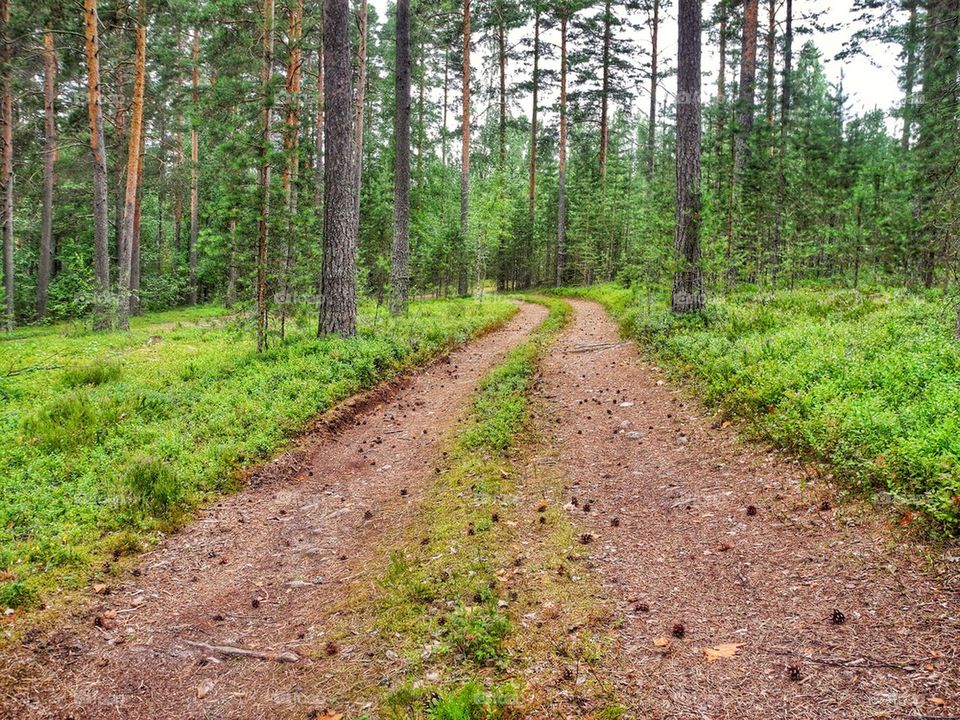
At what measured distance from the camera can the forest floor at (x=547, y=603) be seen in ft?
9.82

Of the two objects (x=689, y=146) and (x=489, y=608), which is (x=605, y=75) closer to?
(x=689, y=146)

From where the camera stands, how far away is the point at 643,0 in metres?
26.4

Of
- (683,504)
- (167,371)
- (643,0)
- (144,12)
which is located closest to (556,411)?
(683,504)

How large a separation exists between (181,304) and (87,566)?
35.1 m

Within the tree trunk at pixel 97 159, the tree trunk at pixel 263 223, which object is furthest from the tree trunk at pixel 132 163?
the tree trunk at pixel 263 223

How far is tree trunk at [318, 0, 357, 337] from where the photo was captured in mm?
11086

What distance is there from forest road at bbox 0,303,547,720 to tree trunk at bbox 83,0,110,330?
14.3 meters

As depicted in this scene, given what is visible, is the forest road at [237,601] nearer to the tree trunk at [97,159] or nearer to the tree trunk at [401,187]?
the tree trunk at [401,187]

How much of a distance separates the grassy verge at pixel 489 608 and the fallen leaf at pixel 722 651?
641 millimetres

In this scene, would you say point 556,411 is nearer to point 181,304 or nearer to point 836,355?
point 836,355

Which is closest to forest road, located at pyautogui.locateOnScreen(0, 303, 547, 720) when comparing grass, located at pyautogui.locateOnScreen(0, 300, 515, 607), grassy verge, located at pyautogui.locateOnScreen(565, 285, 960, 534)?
grass, located at pyautogui.locateOnScreen(0, 300, 515, 607)

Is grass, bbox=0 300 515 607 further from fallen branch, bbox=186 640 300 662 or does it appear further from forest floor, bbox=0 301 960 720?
fallen branch, bbox=186 640 300 662

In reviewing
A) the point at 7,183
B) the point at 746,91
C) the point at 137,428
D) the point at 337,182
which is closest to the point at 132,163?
the point at 7,183

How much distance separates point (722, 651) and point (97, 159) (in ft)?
72.5
